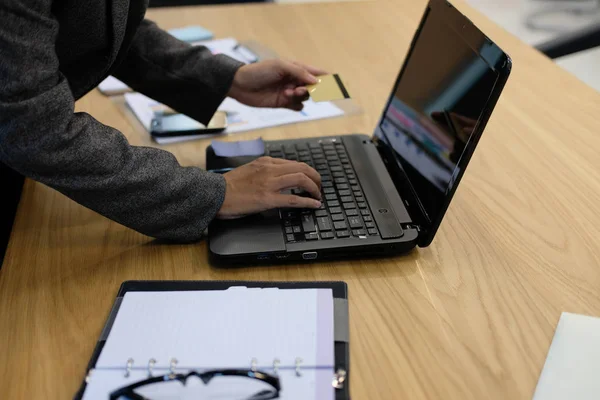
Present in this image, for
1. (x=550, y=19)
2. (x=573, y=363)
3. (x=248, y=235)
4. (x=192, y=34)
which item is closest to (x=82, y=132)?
(x=248, y=235)

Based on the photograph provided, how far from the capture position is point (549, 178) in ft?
3.16

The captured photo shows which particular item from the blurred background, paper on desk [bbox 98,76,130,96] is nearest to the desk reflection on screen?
paper on desk [bbox 98,76,130,96]

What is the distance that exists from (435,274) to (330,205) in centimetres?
17

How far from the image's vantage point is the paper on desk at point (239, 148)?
1.00 meters

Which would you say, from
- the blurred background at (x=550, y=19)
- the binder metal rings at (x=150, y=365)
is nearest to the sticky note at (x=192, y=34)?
the binder metal rings at (x=150, y=365)

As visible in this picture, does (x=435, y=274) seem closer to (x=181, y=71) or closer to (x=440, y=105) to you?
(x=440, y=105)

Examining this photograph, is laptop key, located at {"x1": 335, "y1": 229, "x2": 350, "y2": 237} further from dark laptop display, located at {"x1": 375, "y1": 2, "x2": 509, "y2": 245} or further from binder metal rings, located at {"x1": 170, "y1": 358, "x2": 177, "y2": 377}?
binder metal rings, located at {"x1": 170, "y1": 358, "x2": 177, "y2": 377}

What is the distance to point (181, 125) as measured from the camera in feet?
3.65

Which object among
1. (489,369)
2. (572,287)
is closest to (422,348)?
(489,369)

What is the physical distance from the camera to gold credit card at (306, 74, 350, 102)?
1.00 m

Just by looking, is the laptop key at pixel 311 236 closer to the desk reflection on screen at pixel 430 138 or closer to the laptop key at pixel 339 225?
the laptop key at pixel 339 225

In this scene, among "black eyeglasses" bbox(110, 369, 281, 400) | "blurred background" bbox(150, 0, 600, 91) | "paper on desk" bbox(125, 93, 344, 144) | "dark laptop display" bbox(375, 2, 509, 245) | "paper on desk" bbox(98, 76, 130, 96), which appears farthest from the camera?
"blurred background" bbox(150, 0, 600, 91)

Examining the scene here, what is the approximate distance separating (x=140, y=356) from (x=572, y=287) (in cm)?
52

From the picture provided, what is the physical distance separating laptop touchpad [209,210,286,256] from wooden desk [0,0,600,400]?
3 cm
